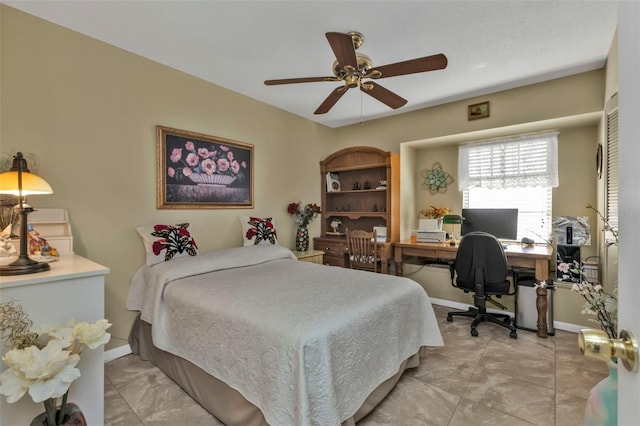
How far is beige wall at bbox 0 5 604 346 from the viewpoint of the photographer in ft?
6.94

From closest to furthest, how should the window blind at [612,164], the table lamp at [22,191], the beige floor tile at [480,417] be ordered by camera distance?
the table lamp at [22,191] → the beige floor tile at [480,417] → the window blind at [612,164]

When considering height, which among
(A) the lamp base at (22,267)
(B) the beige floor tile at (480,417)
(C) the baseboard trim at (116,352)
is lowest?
(B) the beige floor tile at (480,417)

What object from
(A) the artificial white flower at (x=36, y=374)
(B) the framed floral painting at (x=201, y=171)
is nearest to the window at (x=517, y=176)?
(B) the framed floral painting at (x=201, y=171)

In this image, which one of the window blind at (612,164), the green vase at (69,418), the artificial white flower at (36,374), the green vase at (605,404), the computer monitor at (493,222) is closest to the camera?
the green vase at (605,404)

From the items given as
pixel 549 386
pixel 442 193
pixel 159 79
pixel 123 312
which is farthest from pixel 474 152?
pixel 123 312

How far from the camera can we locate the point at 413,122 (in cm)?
392

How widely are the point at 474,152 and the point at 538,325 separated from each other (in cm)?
212

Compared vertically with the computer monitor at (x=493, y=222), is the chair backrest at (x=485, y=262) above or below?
below

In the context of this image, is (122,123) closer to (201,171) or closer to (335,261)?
(201,171)

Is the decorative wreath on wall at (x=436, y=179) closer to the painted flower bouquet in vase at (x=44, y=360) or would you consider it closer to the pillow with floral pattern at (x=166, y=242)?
the pillow with floral pattern at (x=166, y=242)

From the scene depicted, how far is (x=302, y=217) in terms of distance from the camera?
13.5 feet

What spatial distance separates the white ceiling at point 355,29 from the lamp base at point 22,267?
173 cm

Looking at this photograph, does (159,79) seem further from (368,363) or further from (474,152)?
(474,152)

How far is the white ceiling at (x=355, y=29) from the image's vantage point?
198 centimetres
